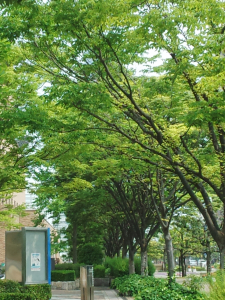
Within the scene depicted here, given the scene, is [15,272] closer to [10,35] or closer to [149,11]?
[10,35]

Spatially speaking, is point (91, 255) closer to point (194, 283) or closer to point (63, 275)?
point (63, 275)

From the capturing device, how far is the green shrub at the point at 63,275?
26753 mm

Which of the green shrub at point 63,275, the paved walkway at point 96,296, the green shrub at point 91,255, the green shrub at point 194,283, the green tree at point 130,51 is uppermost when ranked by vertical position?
the green tree at point 130,51

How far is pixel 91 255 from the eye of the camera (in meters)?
33.3

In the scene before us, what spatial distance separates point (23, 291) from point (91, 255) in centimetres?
2202

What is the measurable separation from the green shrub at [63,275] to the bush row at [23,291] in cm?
1523

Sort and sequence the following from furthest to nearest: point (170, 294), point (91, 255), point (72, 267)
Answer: point (91, 255)
point (72, 267)
point (170, 294)

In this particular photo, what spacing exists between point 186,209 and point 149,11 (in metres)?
24.2

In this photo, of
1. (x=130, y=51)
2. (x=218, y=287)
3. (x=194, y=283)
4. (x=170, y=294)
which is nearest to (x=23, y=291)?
(x=170, y=294)

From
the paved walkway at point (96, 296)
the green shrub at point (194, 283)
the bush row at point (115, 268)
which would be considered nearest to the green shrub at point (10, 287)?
the green shrub at point (194, 283)

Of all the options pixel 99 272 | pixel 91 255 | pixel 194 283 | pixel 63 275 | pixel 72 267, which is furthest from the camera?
pixel 91 255

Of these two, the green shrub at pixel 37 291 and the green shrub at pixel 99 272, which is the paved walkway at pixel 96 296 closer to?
the green shrub at pixel 99 272

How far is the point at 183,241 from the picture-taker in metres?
41.2

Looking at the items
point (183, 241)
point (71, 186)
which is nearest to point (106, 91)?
point (71, 186)
